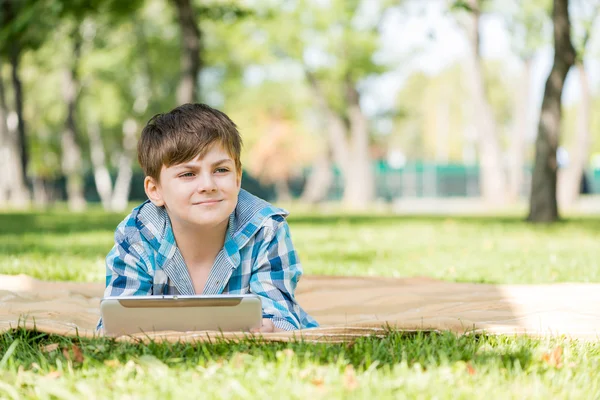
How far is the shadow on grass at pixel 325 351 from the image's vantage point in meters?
2.55

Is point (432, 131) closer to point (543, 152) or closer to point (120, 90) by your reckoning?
point (120, 90)

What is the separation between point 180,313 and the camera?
281cm

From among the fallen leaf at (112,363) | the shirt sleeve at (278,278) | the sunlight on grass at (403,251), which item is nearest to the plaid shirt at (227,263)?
the shirt sleeve at (278,278)

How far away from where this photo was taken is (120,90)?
33.4 meters

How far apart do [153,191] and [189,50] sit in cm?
1057

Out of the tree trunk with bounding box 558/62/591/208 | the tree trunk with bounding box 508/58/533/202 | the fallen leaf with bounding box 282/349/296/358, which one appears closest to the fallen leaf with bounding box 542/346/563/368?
the fallen leaf with bounding box 282/349/296/358

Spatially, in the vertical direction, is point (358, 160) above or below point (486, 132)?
below

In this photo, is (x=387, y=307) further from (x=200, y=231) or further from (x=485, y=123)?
(x=485, y=123)

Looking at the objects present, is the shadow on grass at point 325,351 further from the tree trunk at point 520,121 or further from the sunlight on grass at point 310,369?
the tree trunk at point 520,121

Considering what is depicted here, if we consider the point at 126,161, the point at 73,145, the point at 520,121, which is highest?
the point at 520,121

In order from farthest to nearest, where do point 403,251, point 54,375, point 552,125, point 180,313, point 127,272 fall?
point 552,125
point 403,251
point 127,272
point 180,313
point 54,375

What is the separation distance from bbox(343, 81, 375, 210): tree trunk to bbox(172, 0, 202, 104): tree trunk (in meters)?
12.2

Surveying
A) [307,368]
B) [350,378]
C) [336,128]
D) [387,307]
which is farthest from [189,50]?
[336,128]

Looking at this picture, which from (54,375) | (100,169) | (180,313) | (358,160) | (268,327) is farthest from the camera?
(100,169)
